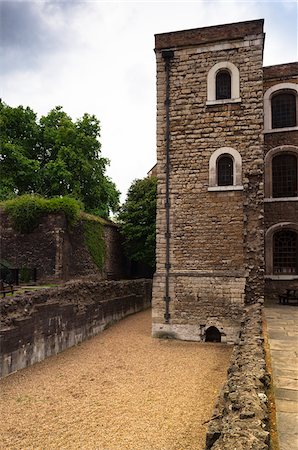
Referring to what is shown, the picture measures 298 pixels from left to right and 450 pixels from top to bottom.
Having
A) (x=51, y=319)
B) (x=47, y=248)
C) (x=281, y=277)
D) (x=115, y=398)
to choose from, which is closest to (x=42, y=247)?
Answer: (x=47, y=248)

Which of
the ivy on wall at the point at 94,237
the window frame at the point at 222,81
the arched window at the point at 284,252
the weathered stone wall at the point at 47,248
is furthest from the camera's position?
the ivy on wall at the point at 94,237

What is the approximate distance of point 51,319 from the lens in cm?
1065

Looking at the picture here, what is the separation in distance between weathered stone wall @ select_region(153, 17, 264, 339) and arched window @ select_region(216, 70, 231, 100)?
430mm

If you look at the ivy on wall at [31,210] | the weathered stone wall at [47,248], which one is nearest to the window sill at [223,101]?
the ivy on wall at [31,210]

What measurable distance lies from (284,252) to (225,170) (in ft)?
17.0

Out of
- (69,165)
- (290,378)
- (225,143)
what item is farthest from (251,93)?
(69,165)

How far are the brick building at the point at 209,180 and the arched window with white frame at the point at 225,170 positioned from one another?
3 centimetres

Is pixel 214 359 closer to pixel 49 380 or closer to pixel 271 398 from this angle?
pixel 49 380

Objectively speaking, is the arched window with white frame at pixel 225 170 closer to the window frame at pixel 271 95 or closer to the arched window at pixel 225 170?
the arched window at pixel 225 170

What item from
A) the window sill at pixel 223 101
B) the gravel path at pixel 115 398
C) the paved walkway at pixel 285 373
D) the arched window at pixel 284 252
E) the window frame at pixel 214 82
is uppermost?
the window frame at pixel 214 82

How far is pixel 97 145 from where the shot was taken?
29.8 metres

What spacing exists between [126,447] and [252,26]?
12.6 metres

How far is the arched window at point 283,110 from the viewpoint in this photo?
16359 mm

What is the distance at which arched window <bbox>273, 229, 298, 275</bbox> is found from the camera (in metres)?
15.5
